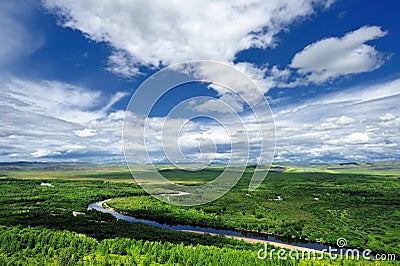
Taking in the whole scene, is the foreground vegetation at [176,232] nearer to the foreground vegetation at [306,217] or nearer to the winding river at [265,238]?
the foreground vegetation at [306,217]

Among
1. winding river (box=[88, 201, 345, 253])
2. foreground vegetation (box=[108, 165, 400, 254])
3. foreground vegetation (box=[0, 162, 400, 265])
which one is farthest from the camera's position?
foreground vegetation (box=[108, 165, 400, 254])

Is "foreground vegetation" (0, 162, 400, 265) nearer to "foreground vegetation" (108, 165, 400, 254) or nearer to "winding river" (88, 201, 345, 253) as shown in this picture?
"foreground vegetation" (108, 165, 400, 254)

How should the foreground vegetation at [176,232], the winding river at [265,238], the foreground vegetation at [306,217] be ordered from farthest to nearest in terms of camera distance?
the foreground vegetation at [306,217] < the winding river at [265,238] < the foreground vegetation at [176,232]

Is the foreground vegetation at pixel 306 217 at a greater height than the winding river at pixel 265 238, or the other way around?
the foreground vegetation at pixel 306 217

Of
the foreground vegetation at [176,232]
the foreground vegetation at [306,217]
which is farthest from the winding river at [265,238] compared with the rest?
the foreground vegetation at [176,232]

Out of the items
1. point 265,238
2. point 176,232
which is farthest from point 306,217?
point 176,232

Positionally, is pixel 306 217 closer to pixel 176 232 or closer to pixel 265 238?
pixel 265 238

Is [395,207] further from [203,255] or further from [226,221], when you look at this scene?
[203,255]

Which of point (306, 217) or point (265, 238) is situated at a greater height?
point (306, 217)

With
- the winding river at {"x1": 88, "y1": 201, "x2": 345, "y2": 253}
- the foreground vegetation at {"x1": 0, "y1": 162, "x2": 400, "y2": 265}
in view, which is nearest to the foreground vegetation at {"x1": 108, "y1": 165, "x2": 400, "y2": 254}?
the foreground vegetation at {"x1": 0, "y1": 162, "x2": 400, "y2": 265}

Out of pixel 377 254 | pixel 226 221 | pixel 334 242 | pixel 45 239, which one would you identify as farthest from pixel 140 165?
pixel 226 221

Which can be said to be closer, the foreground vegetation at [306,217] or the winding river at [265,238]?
the winding river at [265,238]

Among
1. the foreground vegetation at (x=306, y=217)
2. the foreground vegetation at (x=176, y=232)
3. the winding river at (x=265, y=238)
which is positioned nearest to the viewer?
the foreground vegetation at (x=176, y=232)

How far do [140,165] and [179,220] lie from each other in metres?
31.2
